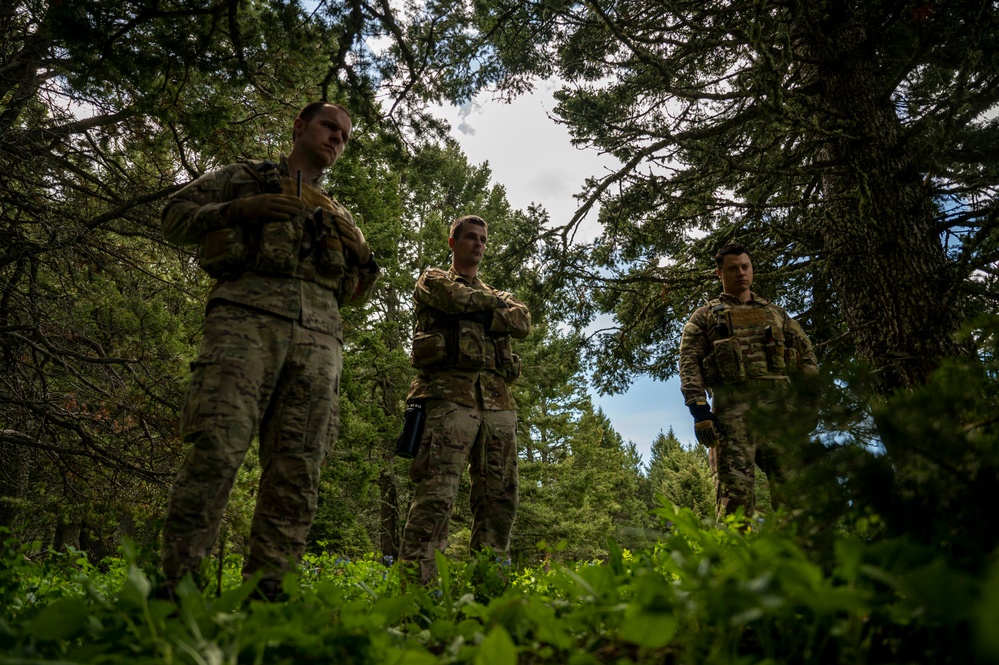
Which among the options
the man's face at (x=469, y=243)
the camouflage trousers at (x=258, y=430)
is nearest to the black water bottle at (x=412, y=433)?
the camouflage trousers at (x=258, y=430)

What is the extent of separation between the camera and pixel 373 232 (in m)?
13.1

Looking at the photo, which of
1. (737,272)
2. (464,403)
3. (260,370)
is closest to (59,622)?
(260,370)

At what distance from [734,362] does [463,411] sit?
228 centimetres

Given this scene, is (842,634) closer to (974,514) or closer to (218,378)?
(974,514)

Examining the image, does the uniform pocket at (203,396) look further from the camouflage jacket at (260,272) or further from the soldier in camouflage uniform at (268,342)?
the camouflage jacket at (260,272)

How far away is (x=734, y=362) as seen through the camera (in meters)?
4.64

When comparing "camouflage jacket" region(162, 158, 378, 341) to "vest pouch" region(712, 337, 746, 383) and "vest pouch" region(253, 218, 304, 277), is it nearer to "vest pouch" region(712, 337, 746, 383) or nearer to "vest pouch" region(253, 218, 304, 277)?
"vest pouch" region(253, 218, 304, 277)

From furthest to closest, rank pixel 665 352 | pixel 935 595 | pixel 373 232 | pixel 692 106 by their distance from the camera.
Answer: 1. pixel 373 232
2. pixel 665 352
3. pixel 692 106
4. pixel 935 595

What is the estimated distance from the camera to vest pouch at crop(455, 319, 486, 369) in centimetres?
412

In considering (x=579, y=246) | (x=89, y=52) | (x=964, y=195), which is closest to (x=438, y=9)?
(x=89, y=52)

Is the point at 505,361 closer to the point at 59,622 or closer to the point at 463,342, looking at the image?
the point at 463,342

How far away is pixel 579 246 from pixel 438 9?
11.5ft

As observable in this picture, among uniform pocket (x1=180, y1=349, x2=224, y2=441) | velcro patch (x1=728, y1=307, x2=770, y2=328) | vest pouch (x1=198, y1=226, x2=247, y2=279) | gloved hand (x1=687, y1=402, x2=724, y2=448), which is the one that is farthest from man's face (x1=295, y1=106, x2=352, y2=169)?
velcro patch (x1=728, y1=307, x2=770, y2=328)

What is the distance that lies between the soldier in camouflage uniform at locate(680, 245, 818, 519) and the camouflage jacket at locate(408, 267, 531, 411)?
60.7 inches
